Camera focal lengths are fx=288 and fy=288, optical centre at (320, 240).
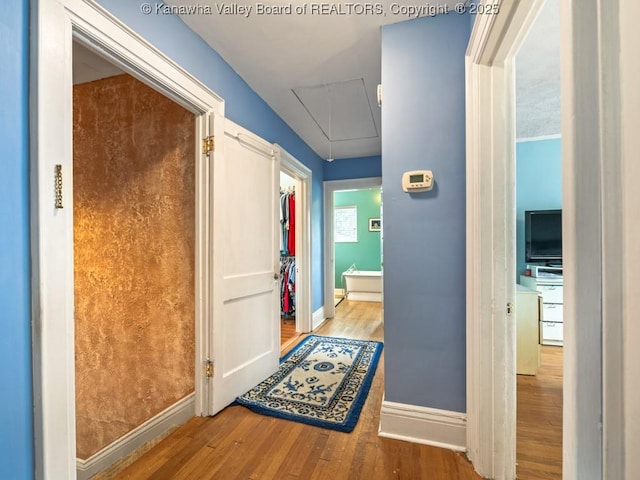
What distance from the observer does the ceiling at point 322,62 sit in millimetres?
1744

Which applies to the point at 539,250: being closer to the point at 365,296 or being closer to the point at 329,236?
the point at 329,236

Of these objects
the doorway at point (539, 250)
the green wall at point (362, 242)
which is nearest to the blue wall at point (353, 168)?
the doorway at point (539, 250)

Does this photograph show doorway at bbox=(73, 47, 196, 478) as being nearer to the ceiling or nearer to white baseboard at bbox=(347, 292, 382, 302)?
the ceiling

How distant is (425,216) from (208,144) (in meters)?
1.48

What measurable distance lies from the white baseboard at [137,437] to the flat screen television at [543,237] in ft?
13.6

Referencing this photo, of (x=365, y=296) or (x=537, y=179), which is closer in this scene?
(x=537, y=179)

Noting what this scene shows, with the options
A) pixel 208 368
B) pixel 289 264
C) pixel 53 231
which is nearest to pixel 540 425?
pixel 208 368

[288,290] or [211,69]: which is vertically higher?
[211,69]

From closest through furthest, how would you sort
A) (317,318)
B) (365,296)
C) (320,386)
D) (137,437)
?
(137,437), (320,386), (317,318), (365,296)

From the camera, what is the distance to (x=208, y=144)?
76.7 inches

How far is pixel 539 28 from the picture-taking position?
6.07 ft

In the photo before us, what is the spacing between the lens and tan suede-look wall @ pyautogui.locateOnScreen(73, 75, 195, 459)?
206 centimetres

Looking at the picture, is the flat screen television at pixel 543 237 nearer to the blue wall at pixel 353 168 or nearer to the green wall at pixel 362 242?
the blue wall at pixel 353 168

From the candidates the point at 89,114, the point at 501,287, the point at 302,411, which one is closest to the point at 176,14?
the point at 89,114
